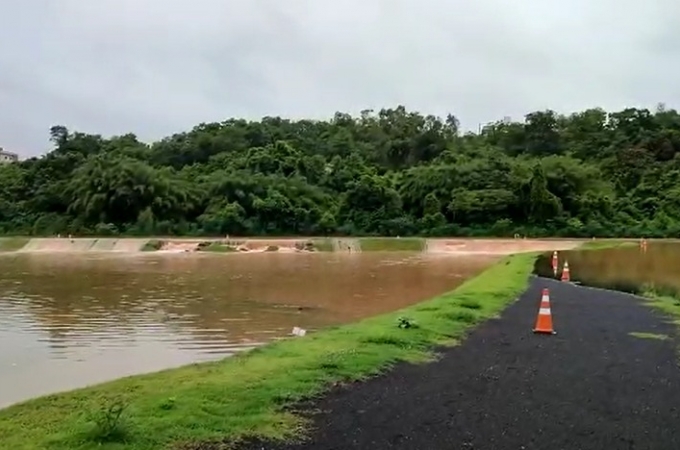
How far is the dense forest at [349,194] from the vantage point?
60.6m

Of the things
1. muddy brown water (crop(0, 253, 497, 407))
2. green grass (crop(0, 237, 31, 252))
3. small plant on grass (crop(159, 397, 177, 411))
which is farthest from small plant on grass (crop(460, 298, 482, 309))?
green grass (crop(0, 237, 31, 252))

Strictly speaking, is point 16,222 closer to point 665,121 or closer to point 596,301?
point 596,301

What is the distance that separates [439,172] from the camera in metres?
65.4

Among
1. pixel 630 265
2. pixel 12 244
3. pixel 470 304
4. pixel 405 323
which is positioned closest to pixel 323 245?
pixel 12 244

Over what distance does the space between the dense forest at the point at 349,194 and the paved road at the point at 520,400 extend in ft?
160

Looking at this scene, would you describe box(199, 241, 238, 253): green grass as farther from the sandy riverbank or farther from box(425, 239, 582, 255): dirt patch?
box(425, 239, 582, 255): dirt patch

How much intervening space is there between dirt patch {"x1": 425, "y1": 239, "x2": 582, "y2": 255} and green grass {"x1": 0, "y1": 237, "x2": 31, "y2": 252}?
27.3 meters

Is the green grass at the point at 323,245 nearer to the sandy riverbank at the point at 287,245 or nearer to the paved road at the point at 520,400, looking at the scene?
the sandy riverbank at the point at 287,245

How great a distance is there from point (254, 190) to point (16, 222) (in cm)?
2030

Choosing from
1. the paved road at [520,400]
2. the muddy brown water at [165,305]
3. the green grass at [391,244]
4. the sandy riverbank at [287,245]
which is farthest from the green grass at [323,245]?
the paved road at [520,400]

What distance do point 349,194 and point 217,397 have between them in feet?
182

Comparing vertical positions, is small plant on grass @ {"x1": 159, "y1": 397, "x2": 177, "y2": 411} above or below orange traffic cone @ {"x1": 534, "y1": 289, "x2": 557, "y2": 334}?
below

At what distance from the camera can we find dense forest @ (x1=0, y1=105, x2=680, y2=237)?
60.6 meters

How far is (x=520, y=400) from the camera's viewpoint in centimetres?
784
